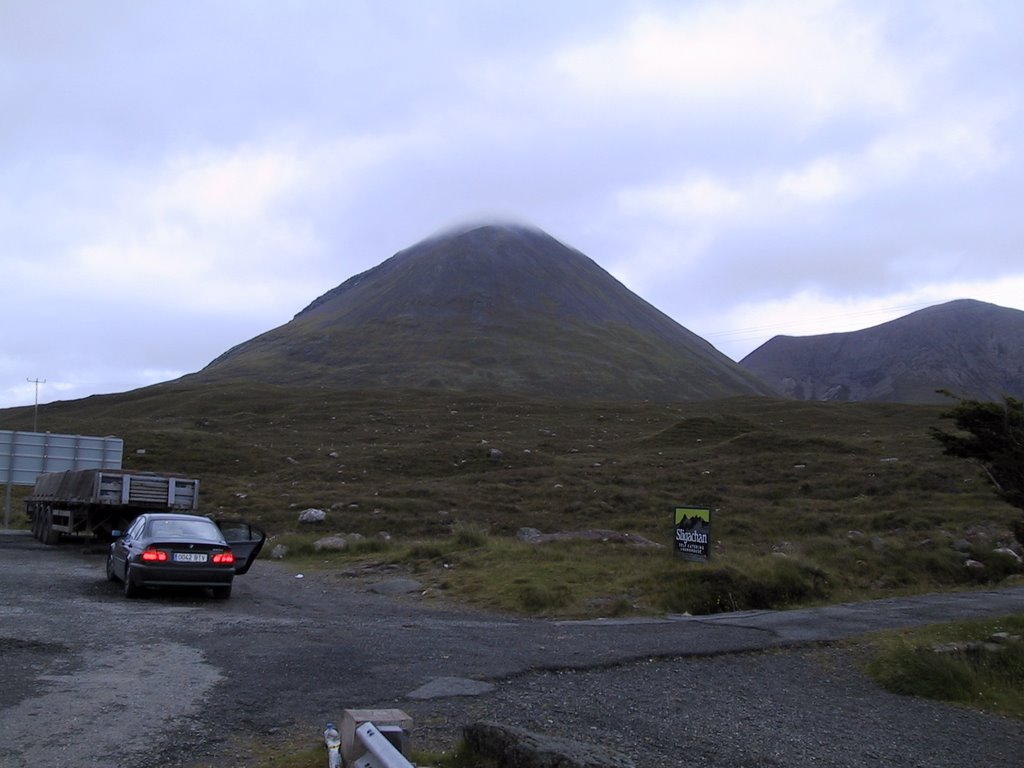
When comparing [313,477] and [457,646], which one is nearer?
[457,646]

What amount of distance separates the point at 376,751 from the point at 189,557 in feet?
35.3

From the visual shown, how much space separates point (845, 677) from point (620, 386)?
106m

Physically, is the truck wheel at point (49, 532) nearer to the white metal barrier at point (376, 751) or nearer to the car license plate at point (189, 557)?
the car license plate at point (189, 557)

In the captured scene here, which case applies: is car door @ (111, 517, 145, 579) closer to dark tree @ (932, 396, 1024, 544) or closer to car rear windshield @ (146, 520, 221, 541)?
car rear windshield @ (146, 520, 221, 541)

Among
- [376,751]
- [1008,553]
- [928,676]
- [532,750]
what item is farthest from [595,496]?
[376,751]

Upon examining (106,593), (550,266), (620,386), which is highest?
(550,266)

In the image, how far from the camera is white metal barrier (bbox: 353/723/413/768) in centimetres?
467

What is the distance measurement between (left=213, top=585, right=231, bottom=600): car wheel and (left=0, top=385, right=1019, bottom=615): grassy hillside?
12.3 ft

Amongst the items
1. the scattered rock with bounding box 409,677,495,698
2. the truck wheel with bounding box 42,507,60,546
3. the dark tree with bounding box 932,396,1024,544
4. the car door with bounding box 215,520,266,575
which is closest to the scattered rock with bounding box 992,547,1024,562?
the dark tree with bounding box 932,396,1024,544

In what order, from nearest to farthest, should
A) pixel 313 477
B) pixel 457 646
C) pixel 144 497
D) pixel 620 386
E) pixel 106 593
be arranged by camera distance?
pixel 457 646 → pixel 106 593 → pixel 144 497 → pixel 313 477 → pixel 620 386

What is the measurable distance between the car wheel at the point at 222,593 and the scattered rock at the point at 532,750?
1024 cm

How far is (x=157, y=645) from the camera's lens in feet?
32.6

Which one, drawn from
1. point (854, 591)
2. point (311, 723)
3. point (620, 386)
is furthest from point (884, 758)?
point (620, 386)

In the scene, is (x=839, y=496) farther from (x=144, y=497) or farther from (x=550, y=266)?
(x=550, y=266)
